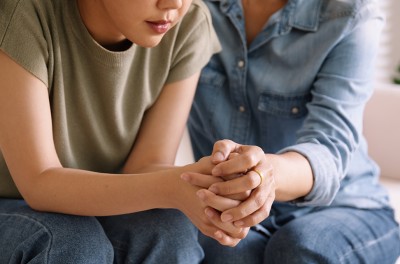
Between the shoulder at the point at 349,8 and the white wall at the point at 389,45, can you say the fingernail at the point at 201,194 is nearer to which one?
the shoulder at the point at 349,8

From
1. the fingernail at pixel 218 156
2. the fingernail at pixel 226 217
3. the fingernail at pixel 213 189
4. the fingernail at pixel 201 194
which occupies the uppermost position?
the fingernail at pixel 218 156

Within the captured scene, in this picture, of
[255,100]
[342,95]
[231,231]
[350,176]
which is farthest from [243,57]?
[231,231]

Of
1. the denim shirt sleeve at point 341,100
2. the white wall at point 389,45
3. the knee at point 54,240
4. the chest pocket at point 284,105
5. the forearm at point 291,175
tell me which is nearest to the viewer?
the knee at point 54,240

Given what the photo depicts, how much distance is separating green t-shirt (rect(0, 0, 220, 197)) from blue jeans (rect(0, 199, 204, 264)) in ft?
0.47

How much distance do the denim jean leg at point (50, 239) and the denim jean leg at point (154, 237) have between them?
65mm

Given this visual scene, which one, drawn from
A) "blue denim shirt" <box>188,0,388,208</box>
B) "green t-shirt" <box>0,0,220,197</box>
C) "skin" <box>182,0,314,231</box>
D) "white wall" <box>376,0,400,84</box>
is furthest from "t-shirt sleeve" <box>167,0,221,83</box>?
"white wall" <box>376,0,400,84</box>

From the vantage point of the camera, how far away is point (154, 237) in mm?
1225

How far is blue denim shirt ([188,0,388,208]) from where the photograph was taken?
4.40ft

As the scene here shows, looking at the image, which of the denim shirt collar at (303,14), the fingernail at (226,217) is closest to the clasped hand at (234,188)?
the fingernail at (226,217)

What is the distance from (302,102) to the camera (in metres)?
1.44

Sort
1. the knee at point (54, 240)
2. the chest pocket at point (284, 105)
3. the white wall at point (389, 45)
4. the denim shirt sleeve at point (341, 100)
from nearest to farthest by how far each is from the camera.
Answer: the knee at point (54, 240) < the denim shirt sleeve at point (341, 100) < the chest pocket at point (284, 105) < the white wall at point (389, 45)

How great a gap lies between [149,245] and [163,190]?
0.12 m

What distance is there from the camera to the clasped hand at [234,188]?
112 centimetres

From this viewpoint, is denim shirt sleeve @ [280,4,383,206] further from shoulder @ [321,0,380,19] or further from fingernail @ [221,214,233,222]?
fingernail @ [221,214,233,222]
